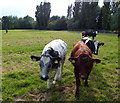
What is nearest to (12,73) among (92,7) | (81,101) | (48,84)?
(48,84)

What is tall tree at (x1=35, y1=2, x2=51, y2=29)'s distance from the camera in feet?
260

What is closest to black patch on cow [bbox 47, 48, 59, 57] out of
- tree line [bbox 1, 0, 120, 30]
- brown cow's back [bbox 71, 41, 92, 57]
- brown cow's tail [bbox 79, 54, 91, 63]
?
brown cow's back [bbox 71, 41, 92, 57]

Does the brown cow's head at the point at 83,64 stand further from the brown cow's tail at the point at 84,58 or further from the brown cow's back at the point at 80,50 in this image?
the brown cow's back at the point at 80,50

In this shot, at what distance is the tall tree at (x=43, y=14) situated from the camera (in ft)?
260

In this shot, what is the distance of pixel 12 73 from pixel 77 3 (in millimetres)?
67109

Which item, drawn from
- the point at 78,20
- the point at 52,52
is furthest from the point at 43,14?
the point at 52,52

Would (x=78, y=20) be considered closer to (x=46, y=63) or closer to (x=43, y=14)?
(x=43, y=14)

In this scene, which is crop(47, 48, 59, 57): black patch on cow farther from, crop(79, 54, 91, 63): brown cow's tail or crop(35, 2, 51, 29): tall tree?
crop(35, 2, 51, 29): tall tree

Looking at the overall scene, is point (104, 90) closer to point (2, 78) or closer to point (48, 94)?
point (48, 94)

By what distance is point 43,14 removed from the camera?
8125 cm

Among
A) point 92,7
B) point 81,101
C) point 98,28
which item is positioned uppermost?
point 92,7

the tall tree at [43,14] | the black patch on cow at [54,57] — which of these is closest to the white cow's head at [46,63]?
the black patch on cow at [54,57]

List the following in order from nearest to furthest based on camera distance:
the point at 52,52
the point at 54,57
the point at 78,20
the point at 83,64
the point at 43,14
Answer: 1. the point at 83,64
2. the point at 54,57
3. the point at 52,52
4. the point at 78,20
5. the point at 43,14

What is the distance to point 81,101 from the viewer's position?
4.44m
